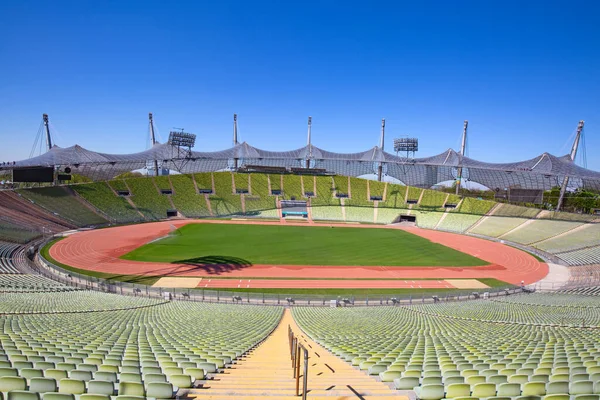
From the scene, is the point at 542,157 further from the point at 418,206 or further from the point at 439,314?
the point at 439,314

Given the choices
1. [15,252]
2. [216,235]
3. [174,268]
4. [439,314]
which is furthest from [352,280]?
[15,252]

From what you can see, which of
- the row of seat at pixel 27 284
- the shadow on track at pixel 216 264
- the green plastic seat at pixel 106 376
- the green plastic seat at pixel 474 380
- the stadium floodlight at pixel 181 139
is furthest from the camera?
the stadium floodlight at pixel 181 139

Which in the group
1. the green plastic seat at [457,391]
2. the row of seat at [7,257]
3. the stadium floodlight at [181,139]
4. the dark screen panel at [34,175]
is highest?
the stadium floodlight at [181,139]

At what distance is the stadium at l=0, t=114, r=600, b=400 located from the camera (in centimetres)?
636

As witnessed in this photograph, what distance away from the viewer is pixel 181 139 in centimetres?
8000

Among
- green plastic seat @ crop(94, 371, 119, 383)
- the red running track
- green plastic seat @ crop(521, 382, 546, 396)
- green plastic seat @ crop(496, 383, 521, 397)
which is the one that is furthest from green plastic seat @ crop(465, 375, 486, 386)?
the red running track

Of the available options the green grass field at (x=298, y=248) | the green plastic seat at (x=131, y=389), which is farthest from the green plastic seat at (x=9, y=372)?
the green grass field at (x=298, y=248)

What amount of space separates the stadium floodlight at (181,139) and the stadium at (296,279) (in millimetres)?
331

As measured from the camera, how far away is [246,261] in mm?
37094

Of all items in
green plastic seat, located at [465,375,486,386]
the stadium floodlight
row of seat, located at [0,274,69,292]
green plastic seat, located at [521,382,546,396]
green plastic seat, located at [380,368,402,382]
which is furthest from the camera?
the stadium floodlight

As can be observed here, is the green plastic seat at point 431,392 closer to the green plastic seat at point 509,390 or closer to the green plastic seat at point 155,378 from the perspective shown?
the green plastic seat at point 509,390

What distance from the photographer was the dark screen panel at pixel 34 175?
166 ft

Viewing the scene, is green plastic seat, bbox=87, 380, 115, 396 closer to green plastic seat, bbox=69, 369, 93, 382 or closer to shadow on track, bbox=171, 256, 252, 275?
green plastic seat, bbox=69, 369, 93, 382

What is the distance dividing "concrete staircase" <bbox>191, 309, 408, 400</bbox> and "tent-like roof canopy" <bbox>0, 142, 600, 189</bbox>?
61438mm
